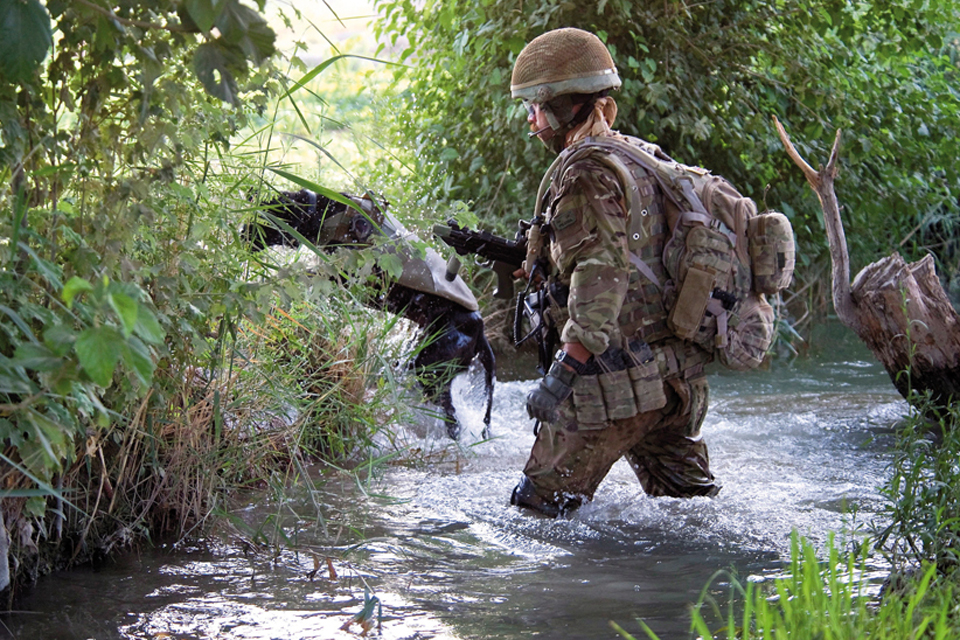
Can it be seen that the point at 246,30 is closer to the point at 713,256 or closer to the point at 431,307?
the point at 713,256

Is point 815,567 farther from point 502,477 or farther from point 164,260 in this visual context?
point 502,477

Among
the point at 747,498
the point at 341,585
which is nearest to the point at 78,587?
the point at 341,585

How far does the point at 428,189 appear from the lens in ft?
26.8

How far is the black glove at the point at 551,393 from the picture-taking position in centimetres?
335

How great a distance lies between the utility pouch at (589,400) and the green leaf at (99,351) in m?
2.09

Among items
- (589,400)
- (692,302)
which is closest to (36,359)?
(589,400)

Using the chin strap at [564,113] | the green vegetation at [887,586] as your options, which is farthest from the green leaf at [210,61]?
the chin strap at [564,113]

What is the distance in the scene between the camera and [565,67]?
3.49 m

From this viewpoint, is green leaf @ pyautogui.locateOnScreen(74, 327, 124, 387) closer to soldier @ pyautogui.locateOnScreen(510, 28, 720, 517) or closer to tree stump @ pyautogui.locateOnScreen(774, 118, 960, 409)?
soldier @ pyautogui.locateOnScreen(510, 28, 720, 517)

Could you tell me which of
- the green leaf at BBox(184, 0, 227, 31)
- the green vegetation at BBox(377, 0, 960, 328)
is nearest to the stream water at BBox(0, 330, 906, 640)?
the green leaf at BBox(184, 0, 227, 31)

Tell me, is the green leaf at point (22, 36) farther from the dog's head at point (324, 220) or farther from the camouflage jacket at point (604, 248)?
the dog's head at point (324, 220)

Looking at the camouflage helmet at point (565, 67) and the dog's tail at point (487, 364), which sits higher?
the camouflage helmet at point (565, 67)

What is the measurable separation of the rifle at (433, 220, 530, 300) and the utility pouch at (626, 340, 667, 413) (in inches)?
29.5

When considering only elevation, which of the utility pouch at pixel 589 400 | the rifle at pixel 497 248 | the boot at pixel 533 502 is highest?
the rifle at pixel 497 248
